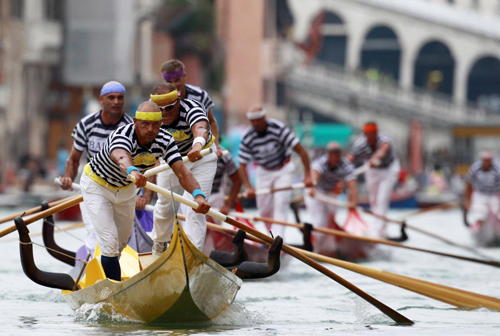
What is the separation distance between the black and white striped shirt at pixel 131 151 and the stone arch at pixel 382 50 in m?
45.5

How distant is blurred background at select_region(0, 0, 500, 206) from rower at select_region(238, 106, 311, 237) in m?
12.6

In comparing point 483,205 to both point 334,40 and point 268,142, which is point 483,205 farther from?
point 334,40

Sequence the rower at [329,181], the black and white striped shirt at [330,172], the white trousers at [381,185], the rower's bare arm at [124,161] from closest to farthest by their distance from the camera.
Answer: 1. the rower's bare arm at [124,161]
2. the rower at [329,181]
3. the black and white striped shirt at [330,172]
4. the white trousers at [381,185]

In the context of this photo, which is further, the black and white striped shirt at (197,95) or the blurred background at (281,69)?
the blurred background at (281,69)

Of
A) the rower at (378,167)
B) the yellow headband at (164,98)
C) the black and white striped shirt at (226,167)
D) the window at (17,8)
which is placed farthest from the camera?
the window at (17,8)

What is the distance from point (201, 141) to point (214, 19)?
32611 mm


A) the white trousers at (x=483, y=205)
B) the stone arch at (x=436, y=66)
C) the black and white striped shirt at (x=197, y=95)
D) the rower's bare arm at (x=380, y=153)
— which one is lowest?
the stone arch at (x=436, y=66)

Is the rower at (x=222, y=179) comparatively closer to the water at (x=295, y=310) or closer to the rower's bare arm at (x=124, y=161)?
the water at (x=295, y=310)

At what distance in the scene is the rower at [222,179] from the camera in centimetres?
1088

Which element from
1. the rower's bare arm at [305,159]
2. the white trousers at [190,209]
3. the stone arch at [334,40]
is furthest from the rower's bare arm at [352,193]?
the stone arch at [334,40]

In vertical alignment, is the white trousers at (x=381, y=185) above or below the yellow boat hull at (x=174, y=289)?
below

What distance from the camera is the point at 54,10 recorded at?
32469 mm

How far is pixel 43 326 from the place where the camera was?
311 inches

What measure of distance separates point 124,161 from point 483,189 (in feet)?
32.7
